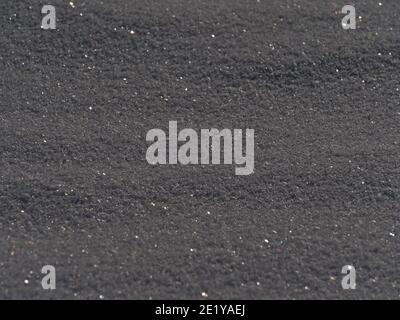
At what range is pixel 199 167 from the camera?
1.71 metres

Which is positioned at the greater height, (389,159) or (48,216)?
(389,159)

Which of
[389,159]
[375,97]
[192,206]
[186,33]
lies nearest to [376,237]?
[389,159]

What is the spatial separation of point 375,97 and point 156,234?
0.82 meters

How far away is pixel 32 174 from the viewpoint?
1684mm

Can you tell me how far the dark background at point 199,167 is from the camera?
1610 millimetres

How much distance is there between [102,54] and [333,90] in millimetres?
761

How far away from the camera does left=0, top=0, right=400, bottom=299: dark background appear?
161 cm

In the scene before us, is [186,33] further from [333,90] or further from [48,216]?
[48,216]

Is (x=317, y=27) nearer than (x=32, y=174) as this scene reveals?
No

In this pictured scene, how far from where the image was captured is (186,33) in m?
1.81

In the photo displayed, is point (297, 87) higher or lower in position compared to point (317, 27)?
lower
